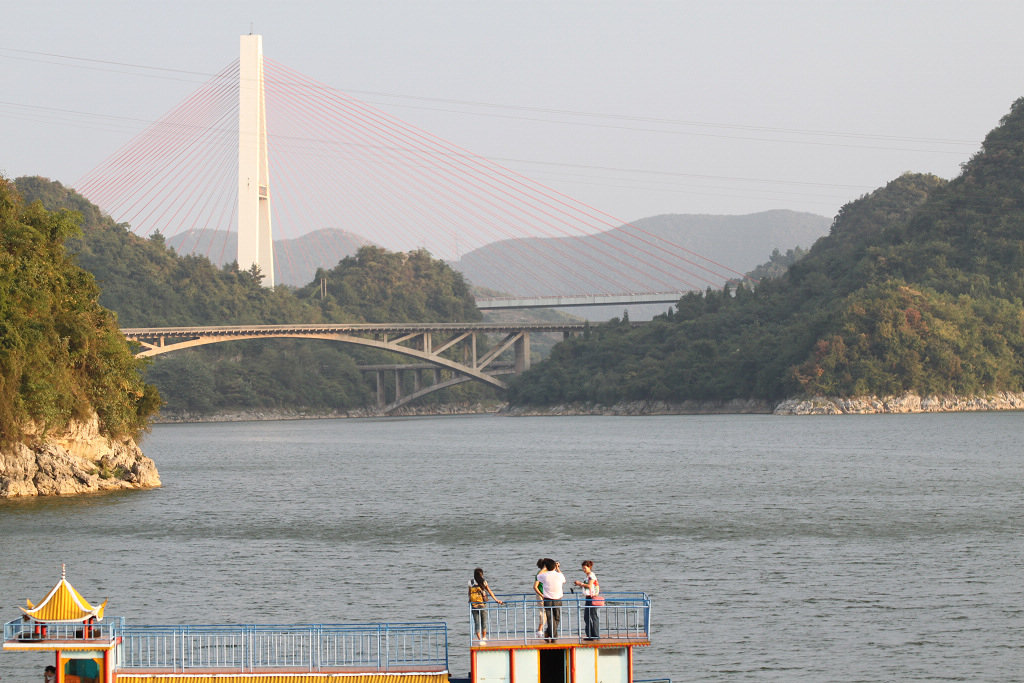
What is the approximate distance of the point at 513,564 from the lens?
98.4 ft

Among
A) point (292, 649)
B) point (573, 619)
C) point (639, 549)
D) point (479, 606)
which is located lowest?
point (573, 619)

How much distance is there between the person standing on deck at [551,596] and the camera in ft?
53.2

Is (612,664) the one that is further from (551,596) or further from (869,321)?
(869,321)

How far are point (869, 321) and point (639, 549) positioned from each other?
83844mm

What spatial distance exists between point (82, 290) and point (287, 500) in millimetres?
10179

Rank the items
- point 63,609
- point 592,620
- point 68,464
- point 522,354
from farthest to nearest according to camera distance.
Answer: point 522,354
point 68,464
point 592,620
point 63,609

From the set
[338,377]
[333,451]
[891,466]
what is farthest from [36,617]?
[338,377]

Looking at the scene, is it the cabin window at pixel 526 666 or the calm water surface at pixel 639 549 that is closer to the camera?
the cabin window at pixel 526 666

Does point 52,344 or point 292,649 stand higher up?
point 52,344

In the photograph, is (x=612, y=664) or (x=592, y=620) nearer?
(x=612, y=664)

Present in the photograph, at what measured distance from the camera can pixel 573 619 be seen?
78.1ft

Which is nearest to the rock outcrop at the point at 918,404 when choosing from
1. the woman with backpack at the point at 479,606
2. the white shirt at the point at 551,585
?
the white shirt at the point at 551,585

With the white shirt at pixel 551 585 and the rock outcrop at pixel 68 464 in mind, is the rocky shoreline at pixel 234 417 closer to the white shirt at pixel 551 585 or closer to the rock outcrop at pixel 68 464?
the rock outcrop at pixel 68 464

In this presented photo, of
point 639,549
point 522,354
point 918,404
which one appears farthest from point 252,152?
point 639,549
